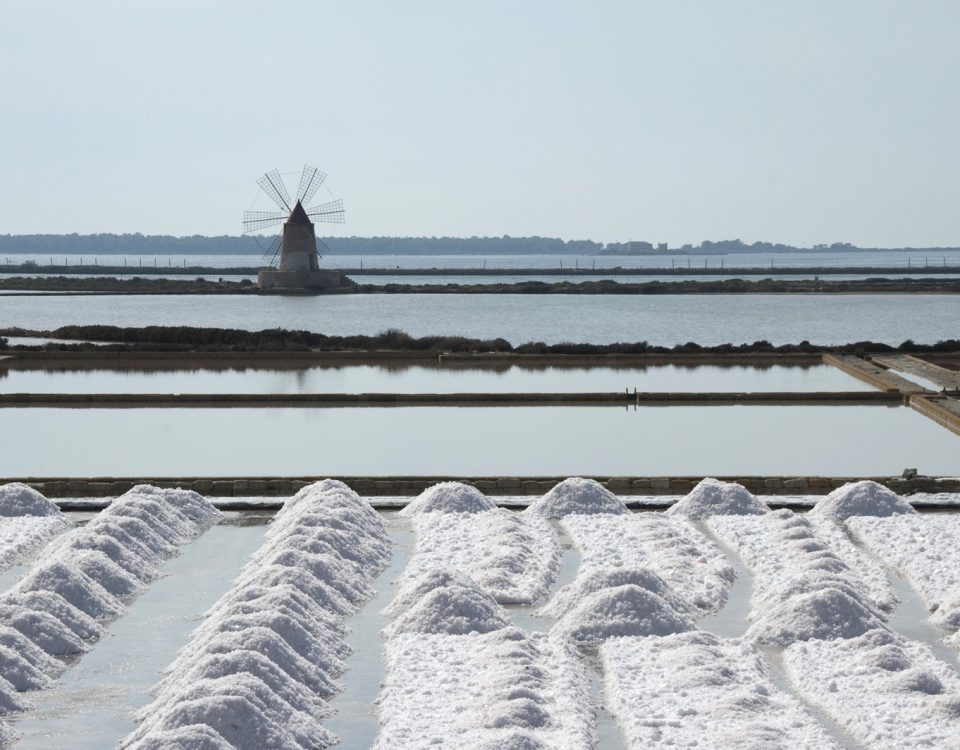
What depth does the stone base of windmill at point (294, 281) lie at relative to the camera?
55.4 m

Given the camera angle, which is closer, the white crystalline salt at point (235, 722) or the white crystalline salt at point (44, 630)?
the white crystalline salt at point (235, 722)

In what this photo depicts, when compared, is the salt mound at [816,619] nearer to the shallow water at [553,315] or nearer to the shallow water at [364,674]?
the shallow water at [364,674]

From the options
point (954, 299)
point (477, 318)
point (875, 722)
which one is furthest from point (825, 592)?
point (954, 299)

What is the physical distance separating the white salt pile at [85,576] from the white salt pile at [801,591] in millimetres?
3674

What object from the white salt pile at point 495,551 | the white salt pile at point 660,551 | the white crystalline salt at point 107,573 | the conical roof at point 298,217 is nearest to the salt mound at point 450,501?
the white salt pile at point 495,551

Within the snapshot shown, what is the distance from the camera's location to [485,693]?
6.52 metres

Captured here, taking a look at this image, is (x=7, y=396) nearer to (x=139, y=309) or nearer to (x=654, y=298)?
(x=139, y=309)

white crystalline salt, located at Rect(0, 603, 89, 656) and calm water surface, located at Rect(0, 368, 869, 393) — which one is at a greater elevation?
white crystalline salt, located at Rect(0, 603, 89, 656)

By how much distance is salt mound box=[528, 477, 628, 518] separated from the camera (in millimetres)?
11031

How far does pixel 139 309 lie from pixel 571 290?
20.7 metres

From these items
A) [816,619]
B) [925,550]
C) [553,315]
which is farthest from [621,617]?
[553,315]

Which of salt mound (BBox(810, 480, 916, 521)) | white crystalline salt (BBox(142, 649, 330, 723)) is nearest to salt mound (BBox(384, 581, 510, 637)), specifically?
white crystalline salt (BBox(142, 649, 330, 723))

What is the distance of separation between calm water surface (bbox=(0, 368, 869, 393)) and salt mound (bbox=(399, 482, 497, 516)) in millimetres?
8540

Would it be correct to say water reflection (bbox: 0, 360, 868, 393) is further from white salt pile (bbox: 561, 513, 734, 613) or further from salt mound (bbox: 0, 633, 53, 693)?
salt mound (bbox: 0, 633, 53, 693)
